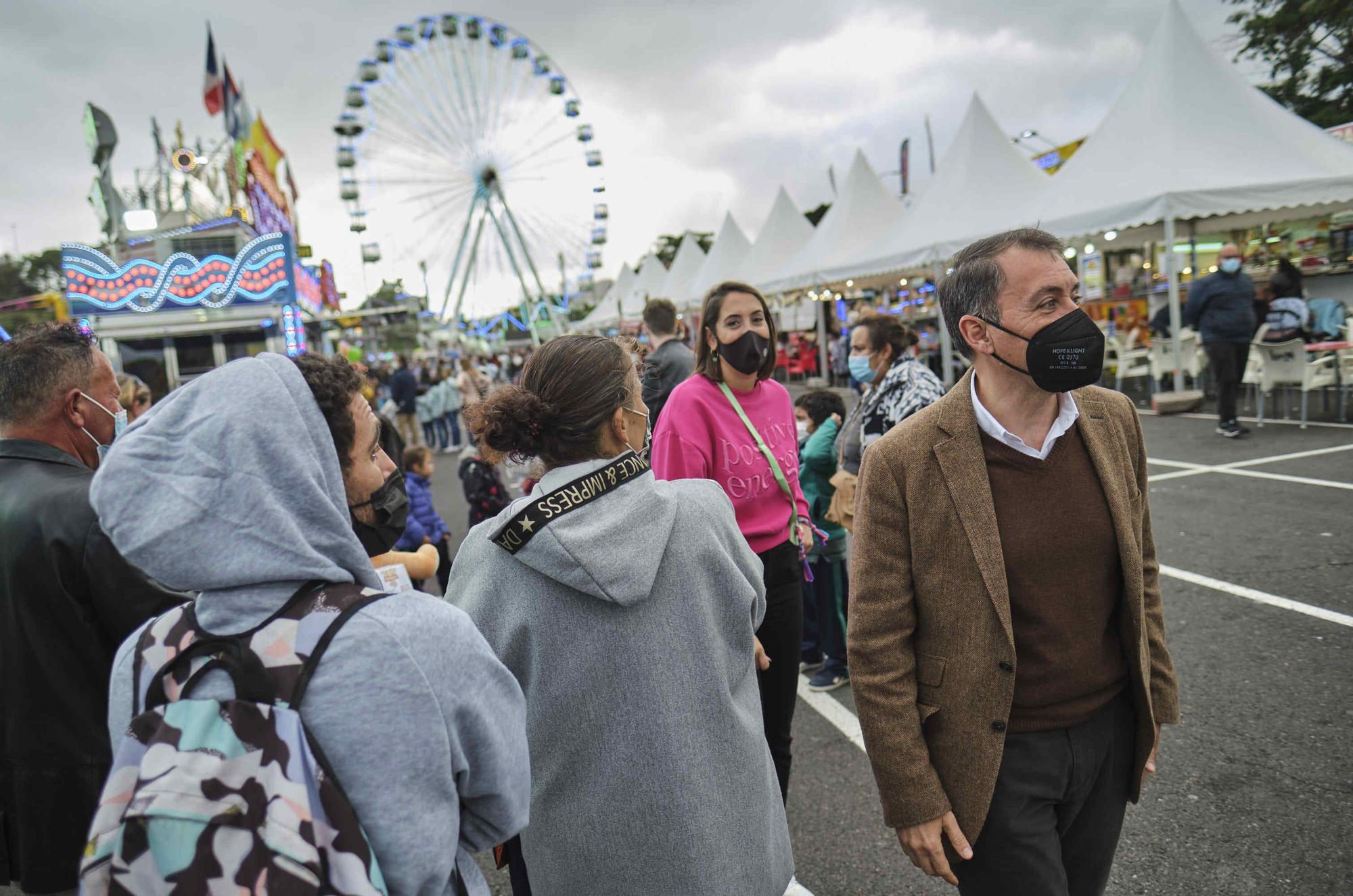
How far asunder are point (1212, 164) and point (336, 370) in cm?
1190

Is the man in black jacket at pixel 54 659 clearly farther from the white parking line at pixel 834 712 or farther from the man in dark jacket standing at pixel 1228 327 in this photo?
the man in dark jacket standing at pixel 1228 327

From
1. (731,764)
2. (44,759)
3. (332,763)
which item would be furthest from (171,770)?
(44,759)

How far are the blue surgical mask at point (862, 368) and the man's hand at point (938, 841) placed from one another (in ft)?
8.58

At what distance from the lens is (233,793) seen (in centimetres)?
101

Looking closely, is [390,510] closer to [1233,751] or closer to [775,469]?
[775,469]

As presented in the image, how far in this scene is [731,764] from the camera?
168cm

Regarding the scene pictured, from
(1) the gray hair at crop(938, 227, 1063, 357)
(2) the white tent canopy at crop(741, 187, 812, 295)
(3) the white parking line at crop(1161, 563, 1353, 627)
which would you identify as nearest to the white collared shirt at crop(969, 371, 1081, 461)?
(1) the gray hair at crop(938, 227, 1063, 357)

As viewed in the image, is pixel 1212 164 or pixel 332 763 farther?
pixel 1212 164

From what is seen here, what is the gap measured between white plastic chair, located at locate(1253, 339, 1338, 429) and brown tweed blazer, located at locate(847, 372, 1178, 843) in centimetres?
877

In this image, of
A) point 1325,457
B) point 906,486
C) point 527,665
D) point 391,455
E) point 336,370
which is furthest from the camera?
point 1325,457

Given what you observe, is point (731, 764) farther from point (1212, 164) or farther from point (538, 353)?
point (1212, 164)

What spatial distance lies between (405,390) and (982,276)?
14.7 m

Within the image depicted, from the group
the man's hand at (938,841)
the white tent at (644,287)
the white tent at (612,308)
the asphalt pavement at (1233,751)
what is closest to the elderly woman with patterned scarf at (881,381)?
the asphalt pavement at (1233,751)

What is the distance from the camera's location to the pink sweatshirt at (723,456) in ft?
9.34
